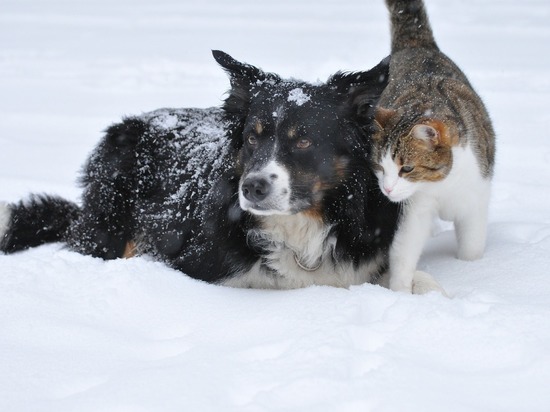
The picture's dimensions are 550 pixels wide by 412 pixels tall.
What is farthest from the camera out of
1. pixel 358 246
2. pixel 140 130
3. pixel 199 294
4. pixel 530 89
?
pixel 530 89

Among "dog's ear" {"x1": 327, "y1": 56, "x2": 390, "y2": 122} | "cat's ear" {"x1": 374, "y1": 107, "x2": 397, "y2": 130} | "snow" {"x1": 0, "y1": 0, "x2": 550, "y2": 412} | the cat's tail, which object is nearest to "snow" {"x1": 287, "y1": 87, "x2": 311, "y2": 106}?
"dog's ear" {"x1": 327, "y1": 56, "x2": 390, "y2": 122}

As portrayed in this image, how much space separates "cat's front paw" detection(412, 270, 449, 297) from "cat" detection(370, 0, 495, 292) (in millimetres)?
43

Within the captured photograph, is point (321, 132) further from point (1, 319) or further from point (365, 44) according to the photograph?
point (365, 44)

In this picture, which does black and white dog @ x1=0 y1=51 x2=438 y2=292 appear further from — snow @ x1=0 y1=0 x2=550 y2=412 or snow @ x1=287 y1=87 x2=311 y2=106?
snow @ x1=0 y1=0 x2=550 y2=412

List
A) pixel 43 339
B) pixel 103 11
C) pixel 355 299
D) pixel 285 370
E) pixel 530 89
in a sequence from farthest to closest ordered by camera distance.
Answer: pixel 103 11 → pixel 530 89 → pixel 355 299 → pixel 43 339 → pixel 285 370

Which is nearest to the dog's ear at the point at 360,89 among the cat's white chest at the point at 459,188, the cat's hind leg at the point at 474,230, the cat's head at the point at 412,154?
the cat's head at the point at 412,154

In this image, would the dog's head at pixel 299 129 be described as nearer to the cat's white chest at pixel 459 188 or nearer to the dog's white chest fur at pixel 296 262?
the dog's white chest fur at pixel 296 262

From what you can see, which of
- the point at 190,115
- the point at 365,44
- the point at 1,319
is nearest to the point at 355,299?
the point at 1,319

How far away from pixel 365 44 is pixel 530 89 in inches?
157

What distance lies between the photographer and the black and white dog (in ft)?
12.6

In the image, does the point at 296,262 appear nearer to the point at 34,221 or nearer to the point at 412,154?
the point at 412,154

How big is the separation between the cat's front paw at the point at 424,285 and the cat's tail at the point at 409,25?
2.25 meters

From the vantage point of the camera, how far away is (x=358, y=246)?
162 inches

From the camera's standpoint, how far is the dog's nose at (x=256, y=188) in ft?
11.8
